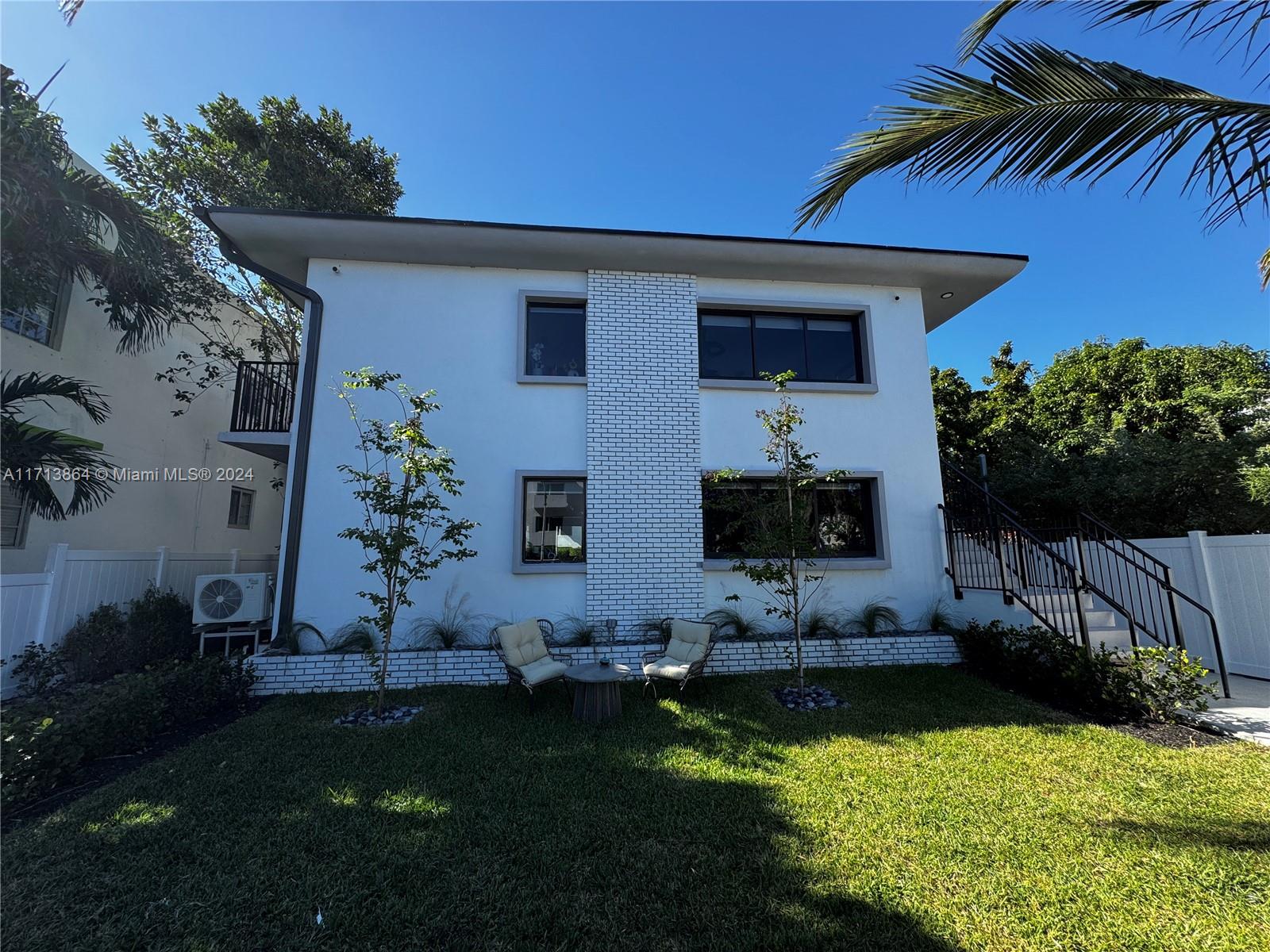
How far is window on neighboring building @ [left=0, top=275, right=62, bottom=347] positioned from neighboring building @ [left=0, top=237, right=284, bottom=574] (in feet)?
0.04

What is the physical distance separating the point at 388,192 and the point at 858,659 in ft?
48.8

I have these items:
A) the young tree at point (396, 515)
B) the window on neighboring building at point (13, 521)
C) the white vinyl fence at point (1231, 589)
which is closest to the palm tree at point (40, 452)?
the young tree at point (396, 515)

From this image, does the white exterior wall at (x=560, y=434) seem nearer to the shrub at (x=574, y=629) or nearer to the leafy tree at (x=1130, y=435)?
the shrub at (x=574, y=629)

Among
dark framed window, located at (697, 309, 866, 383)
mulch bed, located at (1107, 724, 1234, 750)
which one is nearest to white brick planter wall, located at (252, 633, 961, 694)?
mulch bed, located at (1107, 724, 1234, 750)

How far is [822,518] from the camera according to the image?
317 inches

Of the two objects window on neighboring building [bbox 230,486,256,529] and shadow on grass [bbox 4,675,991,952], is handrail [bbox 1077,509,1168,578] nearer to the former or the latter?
shadow on grass [bbox 4,675,991,952]

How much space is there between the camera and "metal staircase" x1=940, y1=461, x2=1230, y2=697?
6.14 m

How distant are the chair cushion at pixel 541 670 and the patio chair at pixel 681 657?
1033 millimetres

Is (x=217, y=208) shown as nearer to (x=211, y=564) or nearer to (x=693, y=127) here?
(x=211, y=564)

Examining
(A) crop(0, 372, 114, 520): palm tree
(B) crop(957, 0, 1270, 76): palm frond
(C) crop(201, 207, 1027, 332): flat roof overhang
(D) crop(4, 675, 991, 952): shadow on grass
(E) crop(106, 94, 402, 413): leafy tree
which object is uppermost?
(E) crop(106, 94, 402, 413): leafy tree

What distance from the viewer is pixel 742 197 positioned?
8148 millimetres

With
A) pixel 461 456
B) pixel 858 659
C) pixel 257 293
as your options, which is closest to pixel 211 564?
pixel 461 456

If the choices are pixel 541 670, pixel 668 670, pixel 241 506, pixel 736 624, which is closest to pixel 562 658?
pixel 541 670

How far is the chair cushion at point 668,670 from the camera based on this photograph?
19.1 feet
